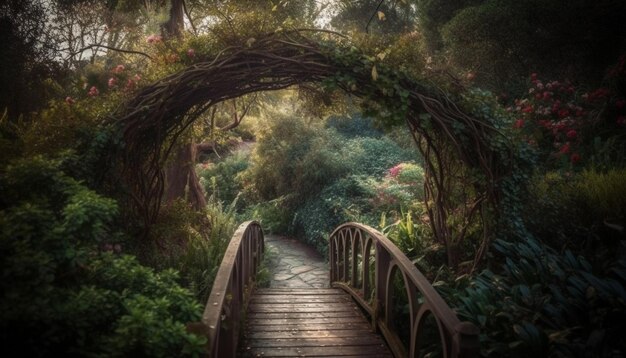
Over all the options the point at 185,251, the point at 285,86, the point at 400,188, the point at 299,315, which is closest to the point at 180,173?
the point at 185,251

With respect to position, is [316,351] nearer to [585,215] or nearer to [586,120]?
[585,215]

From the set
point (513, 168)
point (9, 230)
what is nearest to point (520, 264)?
point (513, 168)

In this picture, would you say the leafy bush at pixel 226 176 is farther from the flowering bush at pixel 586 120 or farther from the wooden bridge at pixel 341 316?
the flowering bush at pixel 586 120

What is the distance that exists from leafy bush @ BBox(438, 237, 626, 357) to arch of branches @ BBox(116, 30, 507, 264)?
0.68 meters

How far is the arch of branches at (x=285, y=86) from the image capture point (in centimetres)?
339

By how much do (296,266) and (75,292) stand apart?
6056 millimetres

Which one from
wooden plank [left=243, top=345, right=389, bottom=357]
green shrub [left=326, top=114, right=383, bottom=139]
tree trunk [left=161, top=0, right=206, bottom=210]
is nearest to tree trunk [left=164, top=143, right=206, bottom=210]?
tree trunk [left=161, top=0, right=206, bottom=210]

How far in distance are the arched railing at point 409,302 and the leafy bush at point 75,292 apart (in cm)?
126

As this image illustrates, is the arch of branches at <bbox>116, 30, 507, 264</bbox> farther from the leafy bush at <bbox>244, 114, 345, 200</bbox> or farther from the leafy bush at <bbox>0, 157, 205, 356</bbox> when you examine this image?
the leafy bush at <bbox>244, 114, 345, 200</bbox>

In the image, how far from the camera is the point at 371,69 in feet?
11.4

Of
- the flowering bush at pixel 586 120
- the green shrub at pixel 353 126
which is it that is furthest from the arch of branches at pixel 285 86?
the green shrub at pixel 353 126

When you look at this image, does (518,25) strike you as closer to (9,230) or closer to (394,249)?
(394,249)

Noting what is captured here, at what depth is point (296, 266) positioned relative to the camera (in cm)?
766

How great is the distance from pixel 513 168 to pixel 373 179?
5.17 metres
